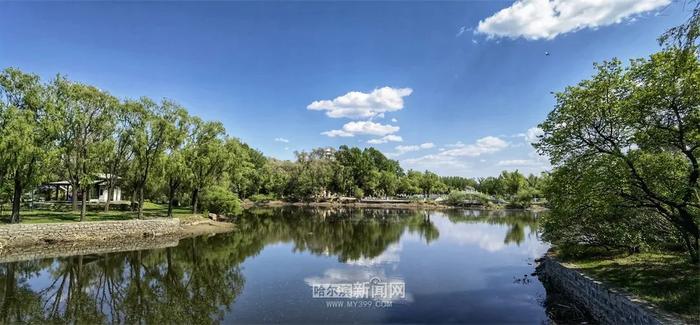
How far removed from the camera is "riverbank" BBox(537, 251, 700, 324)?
9.51m

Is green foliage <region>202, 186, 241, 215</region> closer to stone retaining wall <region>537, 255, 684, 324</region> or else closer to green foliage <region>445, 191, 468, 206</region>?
stone retaining wall <region>537, 255, 684, 324</region>

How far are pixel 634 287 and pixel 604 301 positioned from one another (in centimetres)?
94

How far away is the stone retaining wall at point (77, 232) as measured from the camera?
2208 cm

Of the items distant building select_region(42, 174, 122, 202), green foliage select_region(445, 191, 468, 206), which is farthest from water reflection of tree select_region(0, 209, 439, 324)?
green foliage select_region(445, 191, 468, 206)

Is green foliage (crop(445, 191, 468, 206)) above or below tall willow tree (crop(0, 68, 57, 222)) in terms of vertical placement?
below

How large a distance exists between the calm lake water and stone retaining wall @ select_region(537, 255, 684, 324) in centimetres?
138

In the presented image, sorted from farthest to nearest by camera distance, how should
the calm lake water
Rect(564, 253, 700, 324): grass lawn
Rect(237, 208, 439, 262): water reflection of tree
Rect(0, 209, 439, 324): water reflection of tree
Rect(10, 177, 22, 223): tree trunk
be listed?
Rect(237, 208, 439, 262): water reflection of tree
Rect(10, 177, 22, 223): tree trunk
the calm lake water
Rect(0, 209, 439, 324): water reflection of tree
Rect(564, 253, 700, 324): grass lawn

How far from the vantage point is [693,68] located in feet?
34.5

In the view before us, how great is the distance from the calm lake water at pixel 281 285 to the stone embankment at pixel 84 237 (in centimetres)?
191

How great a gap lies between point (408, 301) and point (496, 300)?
144 inches

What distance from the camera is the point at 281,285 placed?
1731cm
